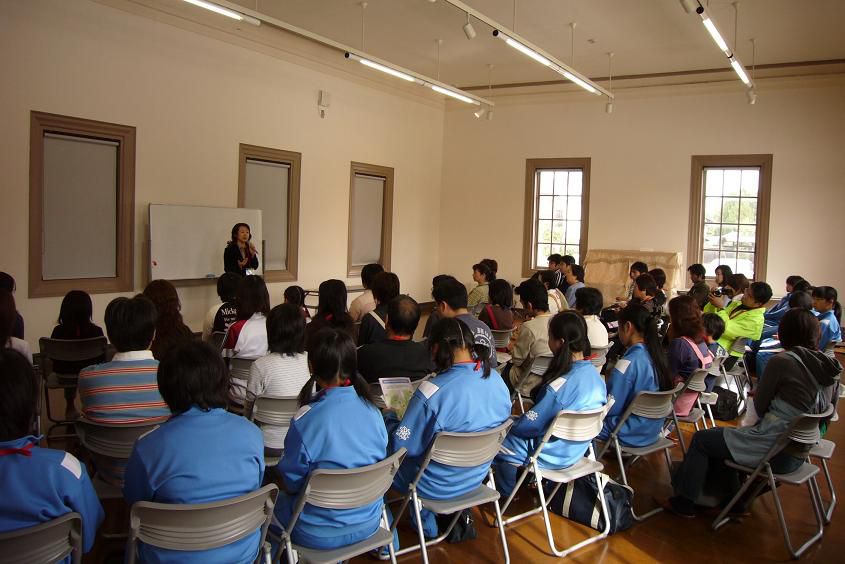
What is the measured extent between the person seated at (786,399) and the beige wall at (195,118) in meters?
5.79

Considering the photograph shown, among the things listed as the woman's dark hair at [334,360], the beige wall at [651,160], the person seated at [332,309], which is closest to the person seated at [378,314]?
the person seated at [332,309]

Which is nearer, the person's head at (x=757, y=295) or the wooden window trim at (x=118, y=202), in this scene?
the person's head at (x=757, y=295)

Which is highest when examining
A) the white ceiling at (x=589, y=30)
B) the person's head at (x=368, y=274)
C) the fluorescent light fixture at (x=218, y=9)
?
the white ceiling at (x=589, y=30)

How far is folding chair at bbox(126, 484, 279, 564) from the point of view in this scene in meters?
1.87

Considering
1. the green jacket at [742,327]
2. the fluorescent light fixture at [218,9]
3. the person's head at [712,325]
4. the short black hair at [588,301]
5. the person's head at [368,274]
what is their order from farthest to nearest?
Answer: the green jacket at [742,327], the person's head at [368,274], the fluorescent light fixture at [218,9], the person's head at [712,325], the short black hair at [588,301]

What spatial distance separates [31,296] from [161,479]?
513 cm

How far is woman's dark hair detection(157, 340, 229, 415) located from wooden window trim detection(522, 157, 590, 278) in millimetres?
9228

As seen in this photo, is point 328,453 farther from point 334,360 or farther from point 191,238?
point 191,238

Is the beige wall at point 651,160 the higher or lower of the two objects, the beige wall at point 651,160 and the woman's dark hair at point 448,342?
the higher

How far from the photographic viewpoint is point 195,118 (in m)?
7.55

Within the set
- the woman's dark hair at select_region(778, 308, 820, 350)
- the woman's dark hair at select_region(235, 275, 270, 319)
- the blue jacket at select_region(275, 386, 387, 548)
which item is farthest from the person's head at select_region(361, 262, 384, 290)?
the blue jacket at select_region(275, 386, 387, 548)

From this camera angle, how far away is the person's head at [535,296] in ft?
15.5

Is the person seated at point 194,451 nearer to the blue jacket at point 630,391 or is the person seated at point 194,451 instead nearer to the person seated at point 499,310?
the blue jacket at point 630,391

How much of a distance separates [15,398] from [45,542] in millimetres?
382
